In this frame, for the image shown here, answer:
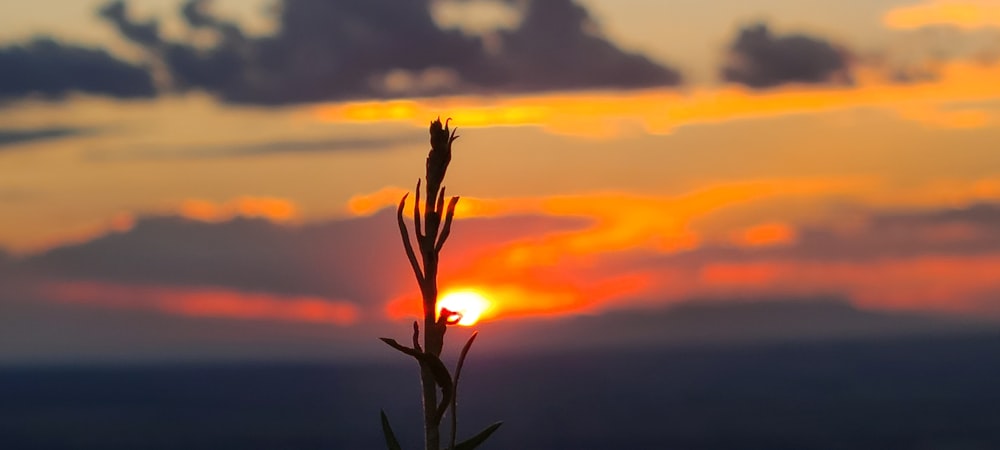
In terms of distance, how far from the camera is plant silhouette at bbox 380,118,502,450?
14.8 ft

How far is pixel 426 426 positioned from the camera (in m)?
4.49

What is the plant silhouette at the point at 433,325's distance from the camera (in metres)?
4.50

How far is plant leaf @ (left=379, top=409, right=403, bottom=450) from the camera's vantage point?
Answer: 177 inches

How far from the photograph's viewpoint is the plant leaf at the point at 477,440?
453 cm

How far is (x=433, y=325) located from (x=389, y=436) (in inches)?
13.1

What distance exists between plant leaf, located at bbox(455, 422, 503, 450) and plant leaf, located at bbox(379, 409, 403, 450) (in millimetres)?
172

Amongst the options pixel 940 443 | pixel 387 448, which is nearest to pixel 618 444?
pixel 940 443

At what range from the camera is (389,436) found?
179 inches

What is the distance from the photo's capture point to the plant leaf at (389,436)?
4500 mm

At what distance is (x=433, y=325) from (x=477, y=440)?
0.34 m

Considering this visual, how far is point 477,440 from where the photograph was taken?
14.9 ft

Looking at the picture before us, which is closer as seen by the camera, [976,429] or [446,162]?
[446,162]

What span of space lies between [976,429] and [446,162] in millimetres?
203428

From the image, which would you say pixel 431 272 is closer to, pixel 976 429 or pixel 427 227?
pixel 427 227
